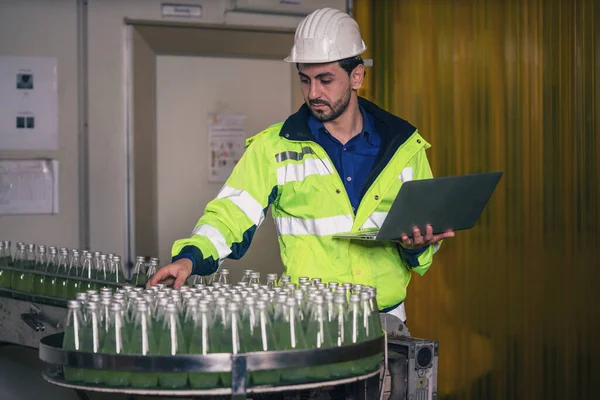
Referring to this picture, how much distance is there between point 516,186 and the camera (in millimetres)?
5797

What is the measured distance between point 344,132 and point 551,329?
2.98 metres

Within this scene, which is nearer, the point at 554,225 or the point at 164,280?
the point at 164,280

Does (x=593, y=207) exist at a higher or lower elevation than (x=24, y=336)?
higher

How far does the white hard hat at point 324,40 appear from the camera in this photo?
10.9 feet

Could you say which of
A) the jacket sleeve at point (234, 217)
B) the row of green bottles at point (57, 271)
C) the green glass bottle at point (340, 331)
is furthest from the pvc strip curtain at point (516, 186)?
the green glass bottle at point (340, 331)

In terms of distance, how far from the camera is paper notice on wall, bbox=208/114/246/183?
17.1 feet

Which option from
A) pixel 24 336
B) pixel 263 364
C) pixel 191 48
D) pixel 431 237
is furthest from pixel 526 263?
pixel 263 364

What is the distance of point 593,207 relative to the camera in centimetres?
578

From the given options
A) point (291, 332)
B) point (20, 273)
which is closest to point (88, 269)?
point (20, 273)

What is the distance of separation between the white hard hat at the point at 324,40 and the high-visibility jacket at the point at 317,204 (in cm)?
24

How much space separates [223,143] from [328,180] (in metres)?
2.04

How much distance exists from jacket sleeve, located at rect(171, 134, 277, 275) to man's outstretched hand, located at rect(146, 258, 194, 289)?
0.09 metres

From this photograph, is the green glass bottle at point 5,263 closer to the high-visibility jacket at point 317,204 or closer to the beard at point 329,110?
the high-visibility jacket at point 317,204

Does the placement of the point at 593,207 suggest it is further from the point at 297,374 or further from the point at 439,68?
the point at 297,374
